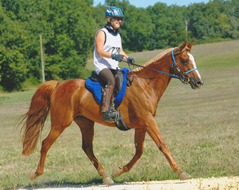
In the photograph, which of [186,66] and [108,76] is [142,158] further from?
[186,66]

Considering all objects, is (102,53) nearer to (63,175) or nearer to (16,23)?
(63,175)

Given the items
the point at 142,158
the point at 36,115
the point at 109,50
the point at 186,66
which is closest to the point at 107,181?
the point at 36,115

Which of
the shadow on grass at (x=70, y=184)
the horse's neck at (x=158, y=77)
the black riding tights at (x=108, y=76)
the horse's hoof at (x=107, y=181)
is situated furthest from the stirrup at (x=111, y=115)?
the shadow on grass at (x=70, y=184)

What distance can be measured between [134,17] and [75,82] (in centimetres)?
12655

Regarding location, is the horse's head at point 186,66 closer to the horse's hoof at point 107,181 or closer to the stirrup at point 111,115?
the stirrup at point 111,115

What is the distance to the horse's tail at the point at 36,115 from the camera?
7418 mm

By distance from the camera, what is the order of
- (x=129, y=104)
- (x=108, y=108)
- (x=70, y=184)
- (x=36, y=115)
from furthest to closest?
(x=36, y=115) → (x=70, y=184) → (x=129, y=104) → (x=108, y=108)

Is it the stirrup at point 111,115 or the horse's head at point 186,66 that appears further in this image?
the stirrup at point 111,115

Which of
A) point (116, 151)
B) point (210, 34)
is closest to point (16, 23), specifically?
point (116, 151)

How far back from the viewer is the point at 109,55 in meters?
6.27

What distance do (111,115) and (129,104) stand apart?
47 centimetres

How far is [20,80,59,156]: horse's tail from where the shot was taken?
742 centimetres

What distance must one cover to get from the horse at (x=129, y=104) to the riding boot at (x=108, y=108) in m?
0.26

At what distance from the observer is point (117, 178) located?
7.24 m
